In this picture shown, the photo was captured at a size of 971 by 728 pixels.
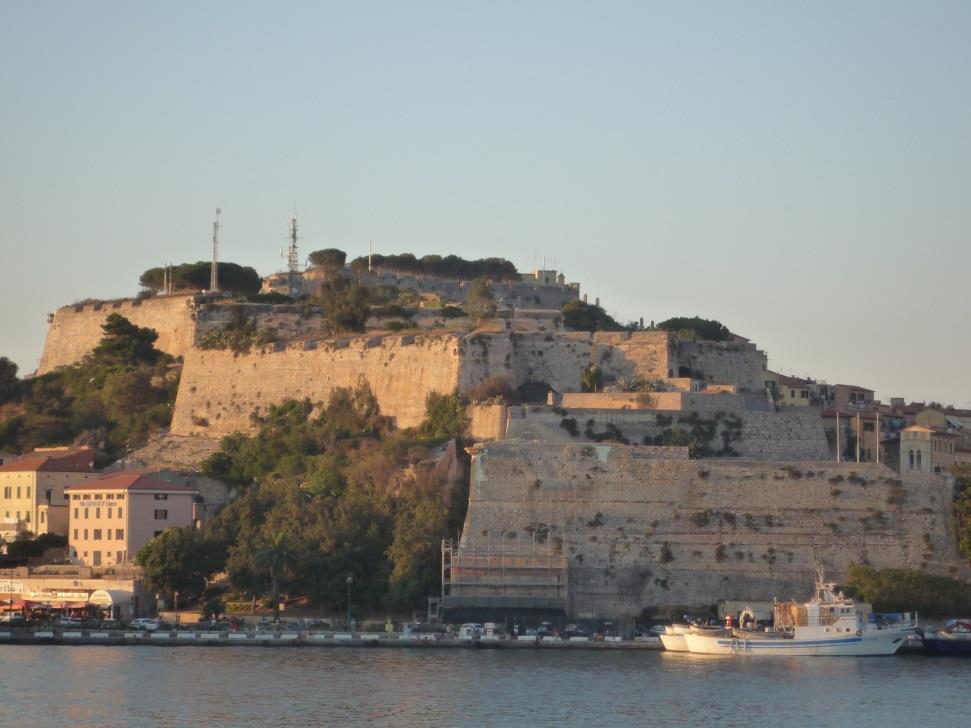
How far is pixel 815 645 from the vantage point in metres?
63.6

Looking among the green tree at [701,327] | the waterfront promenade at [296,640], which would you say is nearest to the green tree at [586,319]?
the green tree at [701,327]

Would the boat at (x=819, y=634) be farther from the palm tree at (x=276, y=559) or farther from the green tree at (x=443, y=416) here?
the green tree at (x=443, y=416)

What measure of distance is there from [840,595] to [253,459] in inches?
897

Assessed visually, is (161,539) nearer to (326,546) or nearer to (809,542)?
Answer: (326,546)

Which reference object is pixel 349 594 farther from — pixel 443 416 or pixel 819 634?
pixel 819 634

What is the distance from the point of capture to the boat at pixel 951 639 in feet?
211

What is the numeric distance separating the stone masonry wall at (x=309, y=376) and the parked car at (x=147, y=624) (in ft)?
41.4

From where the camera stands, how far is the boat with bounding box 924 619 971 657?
64188 millimetres

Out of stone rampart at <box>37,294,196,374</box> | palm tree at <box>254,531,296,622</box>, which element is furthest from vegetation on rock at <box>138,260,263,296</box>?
palm tree at <box>254,531,296,622</box>

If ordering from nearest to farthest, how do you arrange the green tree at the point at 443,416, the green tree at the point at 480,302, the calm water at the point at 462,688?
the calm water at the point at 462,688 < the green tree at the point at 443,416 < the green tree at the point at 480,302

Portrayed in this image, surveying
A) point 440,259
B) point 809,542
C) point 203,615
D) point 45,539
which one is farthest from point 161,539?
point 440,259

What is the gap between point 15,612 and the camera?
69.8 metres

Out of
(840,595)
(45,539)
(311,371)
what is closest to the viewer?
(840,595)

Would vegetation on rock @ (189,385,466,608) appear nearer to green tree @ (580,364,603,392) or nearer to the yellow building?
green tree @ (580,364,603,392)
